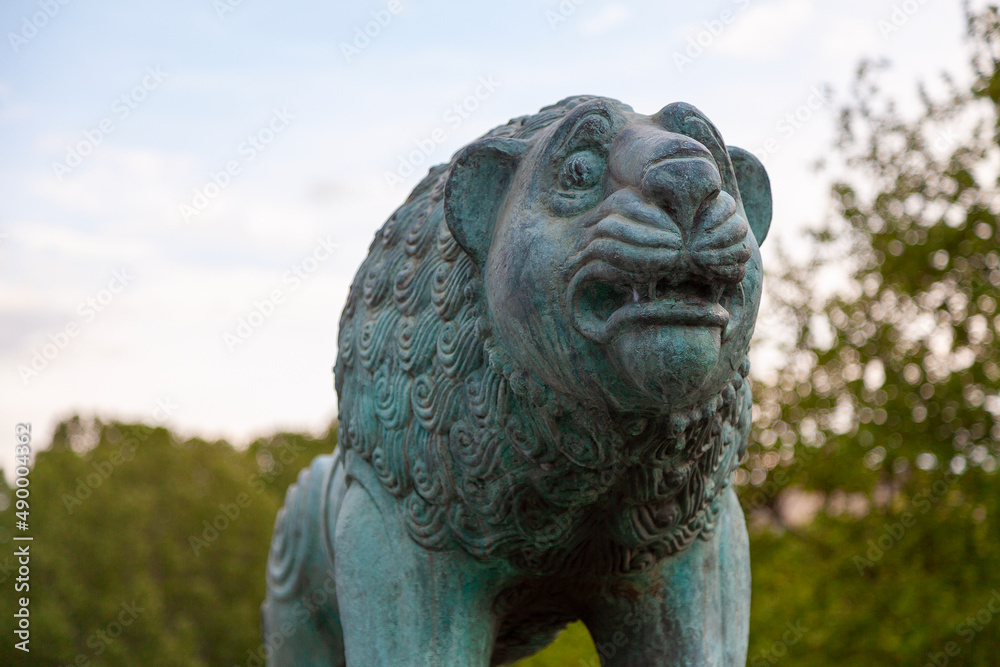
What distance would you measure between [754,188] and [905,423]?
6.51 metres

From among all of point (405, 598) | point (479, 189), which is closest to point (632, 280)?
point (479, 189)

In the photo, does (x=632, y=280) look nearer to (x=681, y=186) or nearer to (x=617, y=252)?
(x=617, y=252)

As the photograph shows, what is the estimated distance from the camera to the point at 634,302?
2.03 metres

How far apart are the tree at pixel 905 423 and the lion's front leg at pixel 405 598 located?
231 inches

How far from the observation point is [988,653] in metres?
7.54

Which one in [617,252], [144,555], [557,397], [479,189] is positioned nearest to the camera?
[617,252]

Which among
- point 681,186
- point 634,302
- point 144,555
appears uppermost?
point 144,555

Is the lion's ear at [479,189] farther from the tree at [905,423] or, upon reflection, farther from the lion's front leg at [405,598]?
the tree at [905,423]

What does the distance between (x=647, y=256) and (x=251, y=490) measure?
65.2ft

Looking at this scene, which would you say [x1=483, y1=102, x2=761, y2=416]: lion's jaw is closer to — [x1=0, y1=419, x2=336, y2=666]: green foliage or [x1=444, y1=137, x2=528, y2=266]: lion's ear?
[x1=444, y1=137, x2=528, y2=266]: lion's ear

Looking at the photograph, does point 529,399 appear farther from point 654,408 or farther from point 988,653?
point 988,653

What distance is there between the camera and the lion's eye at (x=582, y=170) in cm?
218

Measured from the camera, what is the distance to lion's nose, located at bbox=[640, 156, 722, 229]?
6.60 feet

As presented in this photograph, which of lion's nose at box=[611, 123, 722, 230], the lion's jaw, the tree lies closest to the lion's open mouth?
the lion's jaw
